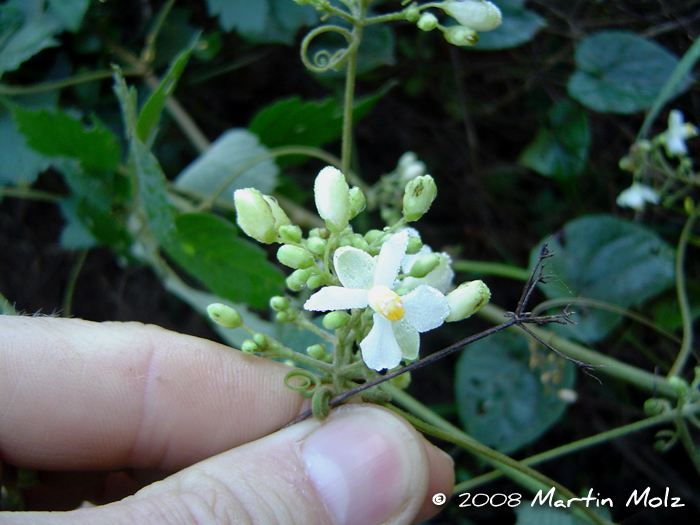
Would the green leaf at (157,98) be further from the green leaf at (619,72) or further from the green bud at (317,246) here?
the green leaf at (619,72)

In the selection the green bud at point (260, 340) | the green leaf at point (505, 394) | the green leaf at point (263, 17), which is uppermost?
the green leaf at point (263, 17)

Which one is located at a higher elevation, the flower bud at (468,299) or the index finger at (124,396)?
the flower bud at (468,299)

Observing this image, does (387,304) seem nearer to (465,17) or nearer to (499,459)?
(499,459)

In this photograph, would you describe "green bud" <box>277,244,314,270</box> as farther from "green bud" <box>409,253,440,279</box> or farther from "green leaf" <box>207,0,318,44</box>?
"green leaf" <box>207,0,318,44</box>

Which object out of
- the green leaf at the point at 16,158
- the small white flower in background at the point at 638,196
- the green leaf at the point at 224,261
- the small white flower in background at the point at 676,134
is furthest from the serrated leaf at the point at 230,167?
the small white flower in background at the point at 676,134

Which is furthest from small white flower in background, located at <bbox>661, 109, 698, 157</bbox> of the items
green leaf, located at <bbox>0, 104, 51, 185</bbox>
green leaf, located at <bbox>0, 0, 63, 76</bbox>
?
green leaf, located at <bbox>0, 104, 51, 185</bbox>

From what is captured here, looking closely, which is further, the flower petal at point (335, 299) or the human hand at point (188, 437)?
the human hand at point (188, 437)

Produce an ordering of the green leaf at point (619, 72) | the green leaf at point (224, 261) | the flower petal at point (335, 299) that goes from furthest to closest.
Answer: the green leaf at point (619, 72), the green leaf at point (224, 261), the flower petal at point (335, 299)
